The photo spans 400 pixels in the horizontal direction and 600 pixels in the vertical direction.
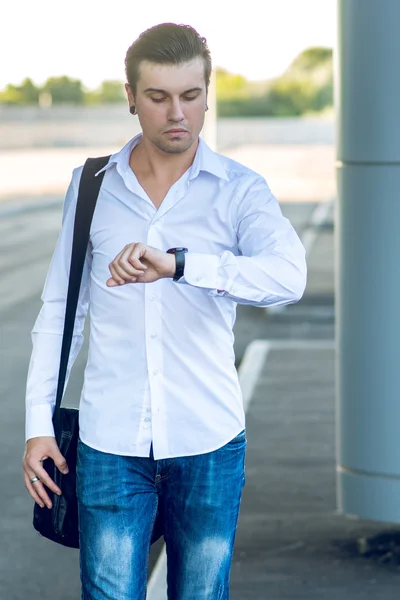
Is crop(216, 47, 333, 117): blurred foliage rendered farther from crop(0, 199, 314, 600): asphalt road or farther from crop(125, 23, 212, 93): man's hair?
crop(125, 23, 212, 93): man's hair

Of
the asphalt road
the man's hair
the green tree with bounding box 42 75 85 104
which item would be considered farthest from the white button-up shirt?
the green tree with bounding box 42 75 85 104

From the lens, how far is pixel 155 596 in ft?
15.7

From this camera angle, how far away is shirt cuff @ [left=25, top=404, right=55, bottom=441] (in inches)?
115

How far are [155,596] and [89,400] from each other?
2196 mm

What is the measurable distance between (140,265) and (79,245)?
0.46m

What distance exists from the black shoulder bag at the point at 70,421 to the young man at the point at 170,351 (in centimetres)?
3

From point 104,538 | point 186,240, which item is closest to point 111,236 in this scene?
point 186,240

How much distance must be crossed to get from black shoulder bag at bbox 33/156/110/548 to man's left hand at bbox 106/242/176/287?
1.26ft

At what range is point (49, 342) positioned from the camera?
2924mm

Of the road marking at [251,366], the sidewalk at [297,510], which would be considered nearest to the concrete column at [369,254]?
the sidewalk at [297,510]

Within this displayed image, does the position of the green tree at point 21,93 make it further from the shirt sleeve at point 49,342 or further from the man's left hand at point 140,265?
the man's left hand at point 140,265

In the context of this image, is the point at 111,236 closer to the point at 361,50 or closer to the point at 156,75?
the point at 156,75

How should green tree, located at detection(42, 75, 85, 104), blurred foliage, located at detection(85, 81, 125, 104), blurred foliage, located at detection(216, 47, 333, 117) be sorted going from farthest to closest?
blurred foliage, located at detection(216, 47, 333, 117) → blurred foliage, located at detection(85, 81, 125, 104) → green tree, located at detection(42, 75, 85, 104)

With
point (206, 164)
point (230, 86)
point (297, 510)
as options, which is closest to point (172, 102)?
point (206, 164)
